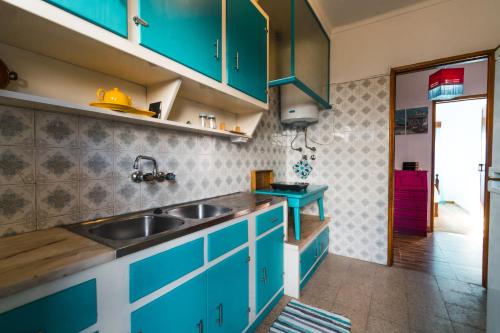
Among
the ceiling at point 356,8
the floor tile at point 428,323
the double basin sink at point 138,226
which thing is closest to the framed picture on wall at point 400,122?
the ceiling at point 356,8

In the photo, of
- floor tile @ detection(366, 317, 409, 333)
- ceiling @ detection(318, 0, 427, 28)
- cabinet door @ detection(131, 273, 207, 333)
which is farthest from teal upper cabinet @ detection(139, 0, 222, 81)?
floor tile @ detection(366, 317, 409, 333)

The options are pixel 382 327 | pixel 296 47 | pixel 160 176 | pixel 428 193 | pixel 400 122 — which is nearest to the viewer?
pixel 160 176

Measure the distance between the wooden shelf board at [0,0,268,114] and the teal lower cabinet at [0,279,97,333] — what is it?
874 millimetres

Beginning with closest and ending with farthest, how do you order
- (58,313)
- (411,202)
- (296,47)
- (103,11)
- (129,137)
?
1. (58,313)
2. (103,11)
3. (129,137)
4. (296,47)
5. (411,202)

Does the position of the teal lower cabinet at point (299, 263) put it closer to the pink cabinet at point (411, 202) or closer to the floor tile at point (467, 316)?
the floor tile at point (467, 316)

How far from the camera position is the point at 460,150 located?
19.3 ft

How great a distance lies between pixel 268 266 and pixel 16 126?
1.66m

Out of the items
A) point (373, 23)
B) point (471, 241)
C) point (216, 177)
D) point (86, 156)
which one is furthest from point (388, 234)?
point (86, 156)

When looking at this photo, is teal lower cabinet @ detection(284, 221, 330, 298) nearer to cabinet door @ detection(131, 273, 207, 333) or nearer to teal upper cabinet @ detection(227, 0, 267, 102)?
cabinet door @ detection(131, 273, 207, 333)

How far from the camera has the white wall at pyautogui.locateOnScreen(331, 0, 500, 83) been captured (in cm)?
207

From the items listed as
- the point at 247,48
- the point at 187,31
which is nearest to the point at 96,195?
the point at 187,31

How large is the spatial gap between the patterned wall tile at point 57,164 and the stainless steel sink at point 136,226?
0.98 feet

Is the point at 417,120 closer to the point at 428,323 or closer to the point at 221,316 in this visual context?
the point at 428,323

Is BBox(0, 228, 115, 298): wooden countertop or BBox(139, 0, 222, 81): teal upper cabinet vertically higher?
BBox(139, 0, 222, 81): teal upper cabinet
